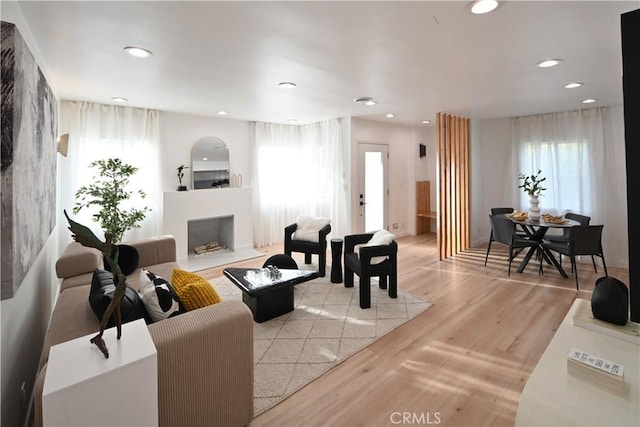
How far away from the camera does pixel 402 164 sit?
6789 mm

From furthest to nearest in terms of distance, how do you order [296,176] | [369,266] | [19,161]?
[296,176] → [369,266] → [19,161]

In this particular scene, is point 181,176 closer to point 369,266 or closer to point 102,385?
point 369,266

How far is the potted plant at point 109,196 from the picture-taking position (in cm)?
394

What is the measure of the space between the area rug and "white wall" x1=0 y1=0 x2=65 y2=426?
124 cm

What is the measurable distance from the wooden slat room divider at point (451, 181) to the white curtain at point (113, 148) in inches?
177

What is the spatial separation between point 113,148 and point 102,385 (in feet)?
14.0

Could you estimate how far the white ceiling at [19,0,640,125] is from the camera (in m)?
1.87

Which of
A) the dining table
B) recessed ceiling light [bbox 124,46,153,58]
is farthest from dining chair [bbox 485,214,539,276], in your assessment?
recessed ceiling light [bbox 124,46,153,58]

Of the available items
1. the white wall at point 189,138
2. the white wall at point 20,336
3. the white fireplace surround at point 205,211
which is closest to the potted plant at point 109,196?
the white fireplace surround at point 205,211

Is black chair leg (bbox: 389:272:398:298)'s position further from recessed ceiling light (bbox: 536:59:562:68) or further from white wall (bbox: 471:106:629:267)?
white wall (bbox: 471:106:629:267)

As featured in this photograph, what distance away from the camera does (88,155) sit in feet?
13.9

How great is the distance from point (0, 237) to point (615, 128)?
687 cm

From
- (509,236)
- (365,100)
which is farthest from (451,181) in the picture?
(365,100)

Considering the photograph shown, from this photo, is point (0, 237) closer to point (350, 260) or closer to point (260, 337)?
point (260, 337)
